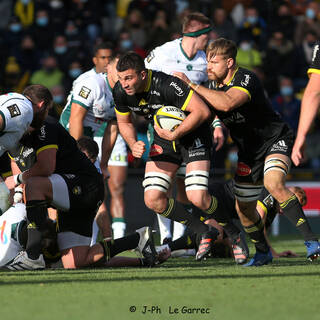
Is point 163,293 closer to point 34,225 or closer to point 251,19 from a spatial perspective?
point 34,225

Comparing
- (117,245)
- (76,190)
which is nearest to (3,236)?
(76,190)

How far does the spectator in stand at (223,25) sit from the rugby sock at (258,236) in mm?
8834

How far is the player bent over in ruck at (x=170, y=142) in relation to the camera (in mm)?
7812

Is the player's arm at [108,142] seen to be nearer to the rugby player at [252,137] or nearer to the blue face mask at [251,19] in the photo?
the rugby player at [252,137]

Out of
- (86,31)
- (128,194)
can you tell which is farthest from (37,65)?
(128,194)

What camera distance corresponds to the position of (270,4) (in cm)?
1719

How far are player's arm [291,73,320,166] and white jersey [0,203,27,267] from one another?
2.45 m

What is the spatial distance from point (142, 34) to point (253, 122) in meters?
8.83

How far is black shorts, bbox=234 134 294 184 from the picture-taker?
792 cm

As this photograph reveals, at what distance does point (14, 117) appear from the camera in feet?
21.6

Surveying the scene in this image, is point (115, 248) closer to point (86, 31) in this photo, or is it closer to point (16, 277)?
point (16, 277)

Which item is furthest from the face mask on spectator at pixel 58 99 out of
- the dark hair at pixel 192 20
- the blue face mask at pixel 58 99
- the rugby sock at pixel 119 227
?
the dark hair at pixel 192 20

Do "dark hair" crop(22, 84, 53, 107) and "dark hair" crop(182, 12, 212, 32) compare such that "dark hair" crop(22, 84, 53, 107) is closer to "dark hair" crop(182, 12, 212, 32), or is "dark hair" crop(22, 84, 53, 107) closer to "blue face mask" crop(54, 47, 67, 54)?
"dark hair" crop(182, 12, 212, 32)

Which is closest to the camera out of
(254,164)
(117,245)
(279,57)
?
(117,245)
